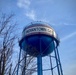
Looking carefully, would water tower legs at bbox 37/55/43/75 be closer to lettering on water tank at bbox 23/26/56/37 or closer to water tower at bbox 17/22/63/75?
water tower at bbox 17/22/63/75

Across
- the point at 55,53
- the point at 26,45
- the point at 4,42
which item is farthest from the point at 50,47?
the point at 4,42

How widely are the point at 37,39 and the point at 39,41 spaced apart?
0.31 meters

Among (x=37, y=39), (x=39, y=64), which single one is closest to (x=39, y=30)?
(x=37, y=39)

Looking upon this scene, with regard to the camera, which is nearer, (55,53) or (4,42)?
(4,42)

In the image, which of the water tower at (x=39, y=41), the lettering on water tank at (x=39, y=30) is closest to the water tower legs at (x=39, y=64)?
the water tower at (x=39, y=41)

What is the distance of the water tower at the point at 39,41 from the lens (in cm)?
1942

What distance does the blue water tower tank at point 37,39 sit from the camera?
19398mm

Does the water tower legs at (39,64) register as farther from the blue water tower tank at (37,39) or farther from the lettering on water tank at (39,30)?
the lettering on water tank at (39,30)

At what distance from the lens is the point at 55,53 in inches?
805

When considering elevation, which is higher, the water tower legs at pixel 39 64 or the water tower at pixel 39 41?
the water tower at pixel 39 41

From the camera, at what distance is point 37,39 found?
19.4 meters

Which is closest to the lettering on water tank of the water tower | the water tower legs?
the water tower

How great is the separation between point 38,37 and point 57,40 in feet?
8.35

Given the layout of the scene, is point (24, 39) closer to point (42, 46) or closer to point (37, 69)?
point (42, 46)
